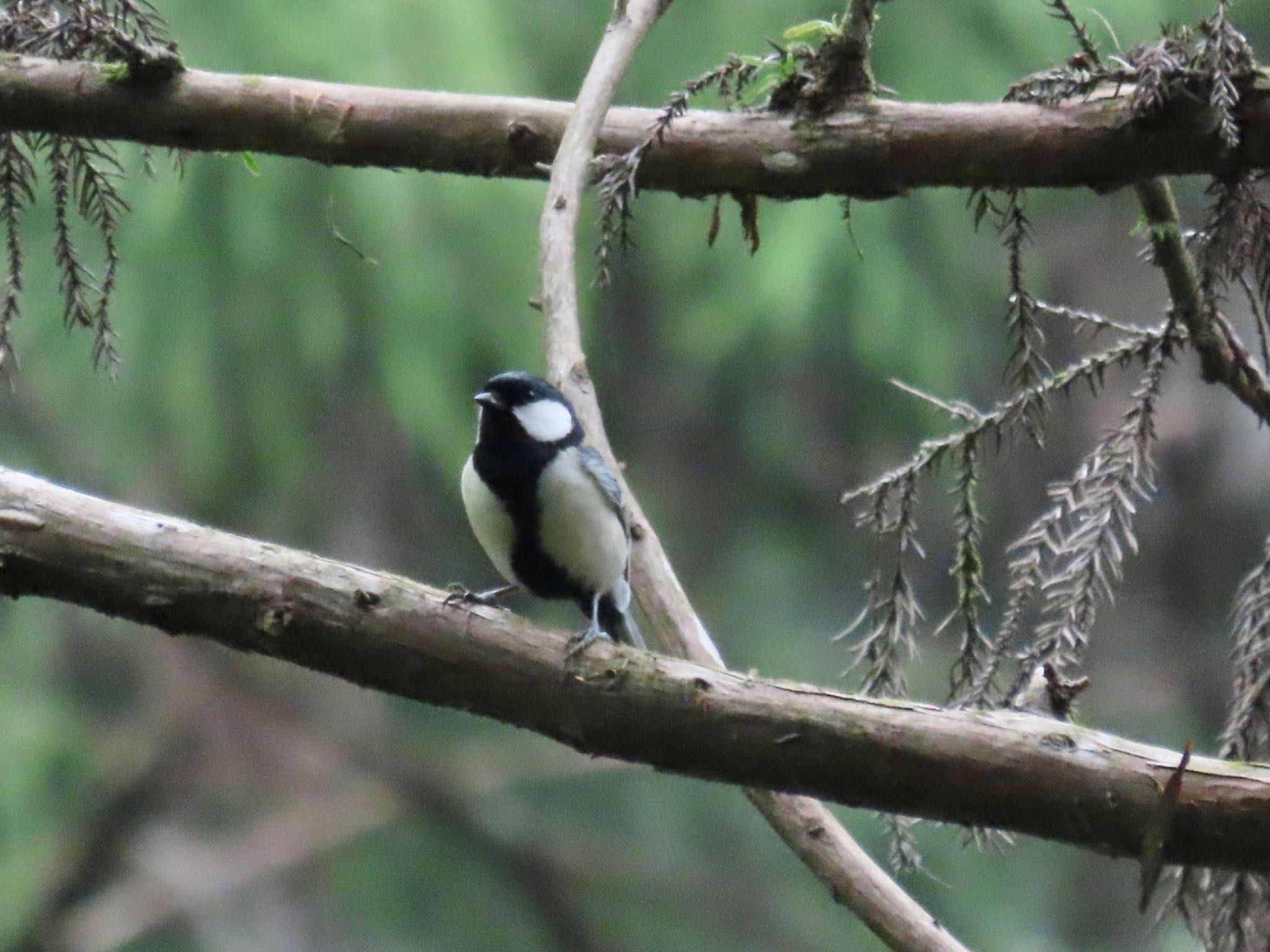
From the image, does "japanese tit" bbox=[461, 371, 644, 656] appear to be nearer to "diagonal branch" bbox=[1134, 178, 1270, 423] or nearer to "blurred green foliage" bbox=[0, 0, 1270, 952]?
"diagonal branch" bbox=[1134, 178, 1270, 423]

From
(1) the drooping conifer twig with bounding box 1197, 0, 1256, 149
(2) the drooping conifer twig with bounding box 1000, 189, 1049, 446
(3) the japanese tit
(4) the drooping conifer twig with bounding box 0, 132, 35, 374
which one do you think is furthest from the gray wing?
(1) the drooping conifer twig with bounding box 1197, 0, 1256, 149

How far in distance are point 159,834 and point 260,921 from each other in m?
0.52

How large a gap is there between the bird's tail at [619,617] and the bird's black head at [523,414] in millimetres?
258

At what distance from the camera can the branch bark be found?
1.28 metres

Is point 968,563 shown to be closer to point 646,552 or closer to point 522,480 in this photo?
point 646,552

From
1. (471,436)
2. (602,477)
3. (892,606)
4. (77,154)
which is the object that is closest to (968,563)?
(892,606)

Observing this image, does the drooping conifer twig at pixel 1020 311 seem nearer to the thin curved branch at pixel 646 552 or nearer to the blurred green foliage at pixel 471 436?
the thin curved branch at pixel 646 552

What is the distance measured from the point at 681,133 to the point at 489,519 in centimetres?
60

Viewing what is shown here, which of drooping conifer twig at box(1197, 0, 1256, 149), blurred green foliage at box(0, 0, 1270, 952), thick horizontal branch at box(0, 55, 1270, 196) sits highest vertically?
drooping conifer twig at box(1197, 0, 1256, 149)

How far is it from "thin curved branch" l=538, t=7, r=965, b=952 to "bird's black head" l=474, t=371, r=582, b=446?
5.9 inches

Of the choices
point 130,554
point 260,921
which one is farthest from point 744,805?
point 130,554

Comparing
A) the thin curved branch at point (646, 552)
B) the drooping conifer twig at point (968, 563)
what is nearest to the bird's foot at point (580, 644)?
the thin curved branch at point (646, 552)

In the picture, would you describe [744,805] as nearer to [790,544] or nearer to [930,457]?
[790,544]

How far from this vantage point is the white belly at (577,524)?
200cm
